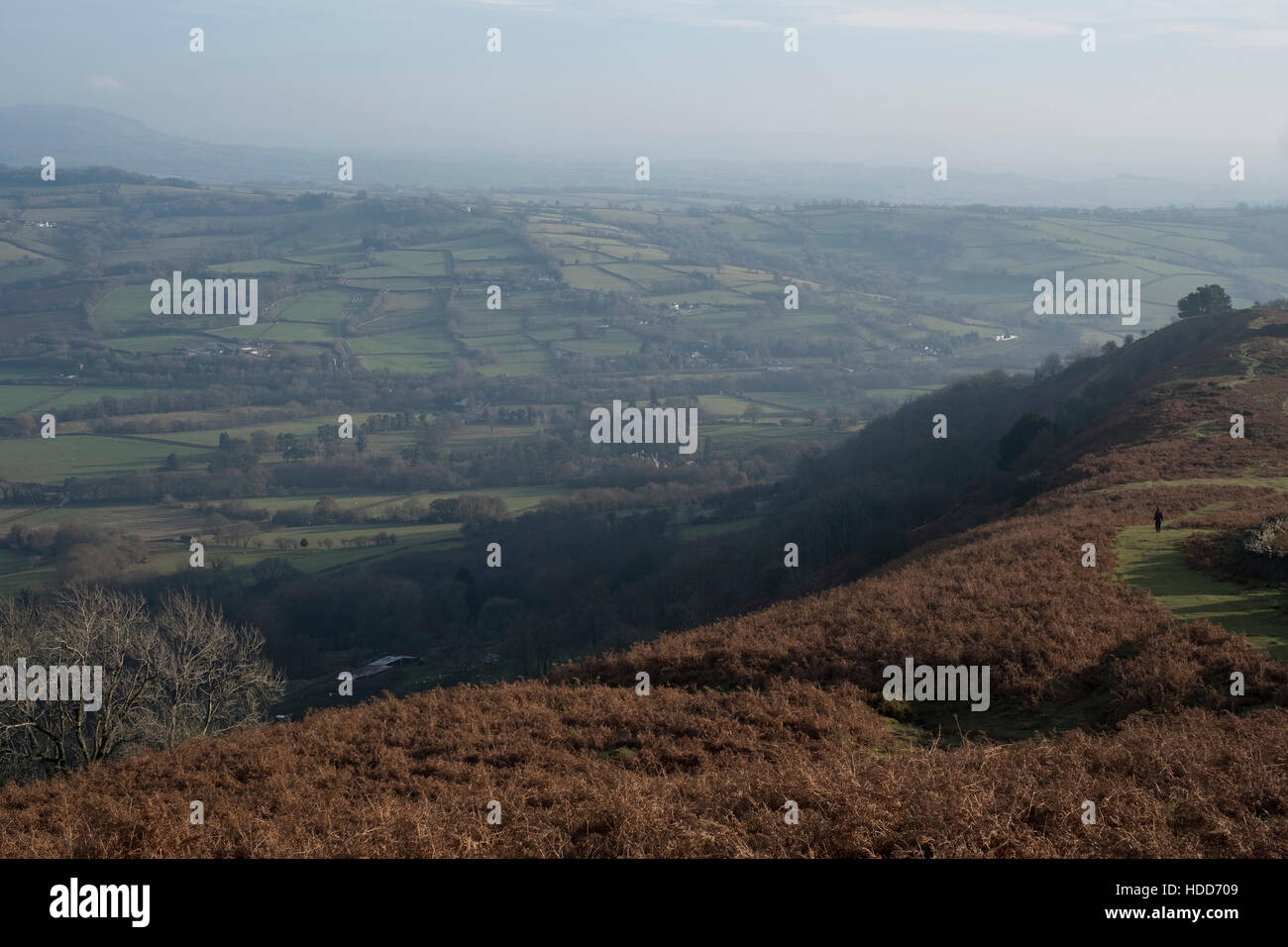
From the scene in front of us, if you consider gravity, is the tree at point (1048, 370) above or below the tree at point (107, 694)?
above

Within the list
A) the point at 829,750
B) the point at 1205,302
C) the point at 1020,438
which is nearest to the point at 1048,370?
the point at 1205,302

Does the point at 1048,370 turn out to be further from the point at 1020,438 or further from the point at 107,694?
the point at 107,694

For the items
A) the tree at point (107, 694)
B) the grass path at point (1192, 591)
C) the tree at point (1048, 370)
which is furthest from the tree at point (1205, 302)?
the tree at point (107, 694)

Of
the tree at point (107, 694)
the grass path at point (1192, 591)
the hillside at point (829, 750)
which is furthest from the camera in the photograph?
the tree at point (107, 694)

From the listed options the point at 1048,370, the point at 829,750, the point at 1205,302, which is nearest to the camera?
the point at 829,750

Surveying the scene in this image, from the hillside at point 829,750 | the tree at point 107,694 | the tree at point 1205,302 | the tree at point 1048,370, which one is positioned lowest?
the tree at point 107,694

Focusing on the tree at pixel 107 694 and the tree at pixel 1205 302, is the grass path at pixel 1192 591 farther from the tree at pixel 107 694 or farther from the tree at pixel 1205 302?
the tree at pixel 1205 302

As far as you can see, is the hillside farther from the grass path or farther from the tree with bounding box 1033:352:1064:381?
the tree with bounding box 1033:352:1064:381
